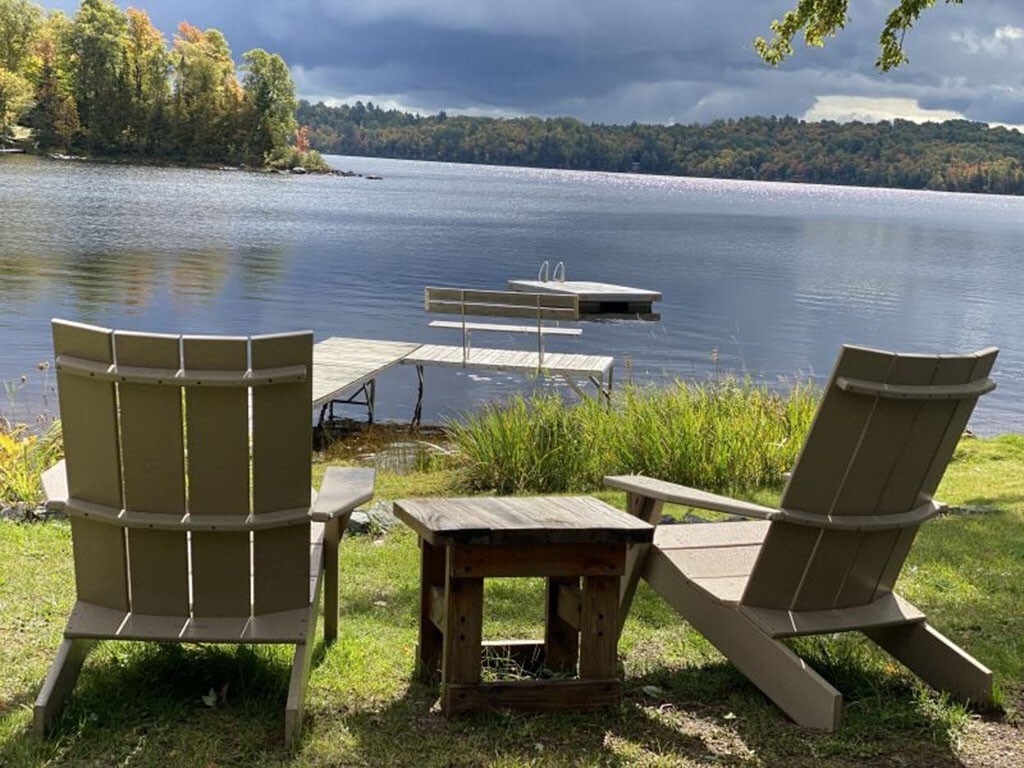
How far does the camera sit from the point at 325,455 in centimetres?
1005

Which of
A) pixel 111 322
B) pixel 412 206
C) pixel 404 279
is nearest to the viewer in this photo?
pixel 111 322

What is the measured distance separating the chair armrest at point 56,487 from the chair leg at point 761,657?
1913 millimetres

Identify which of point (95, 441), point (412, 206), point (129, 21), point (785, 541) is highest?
point (129, 21)

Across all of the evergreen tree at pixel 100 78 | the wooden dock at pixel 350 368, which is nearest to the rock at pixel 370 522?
the wooden dock at pixel 350 368

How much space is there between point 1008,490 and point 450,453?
4.29 m

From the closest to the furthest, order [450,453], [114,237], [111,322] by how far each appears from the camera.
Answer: [450,453]
[111,322]
[114,237]

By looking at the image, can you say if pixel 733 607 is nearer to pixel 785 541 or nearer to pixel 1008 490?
pixel 785 541

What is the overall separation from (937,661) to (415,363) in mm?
10335

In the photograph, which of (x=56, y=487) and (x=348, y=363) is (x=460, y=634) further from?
(x=348, y=363)

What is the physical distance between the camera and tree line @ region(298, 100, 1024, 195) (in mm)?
139125

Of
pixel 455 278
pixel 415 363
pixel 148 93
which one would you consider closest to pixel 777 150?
pixel 148 93

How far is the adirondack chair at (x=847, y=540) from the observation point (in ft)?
10.3

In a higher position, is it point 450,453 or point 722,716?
point 722,716

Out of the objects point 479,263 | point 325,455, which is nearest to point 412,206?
point 479,263
